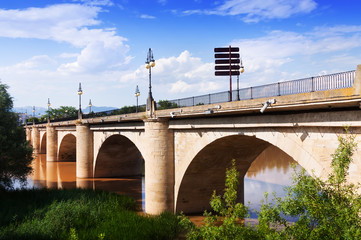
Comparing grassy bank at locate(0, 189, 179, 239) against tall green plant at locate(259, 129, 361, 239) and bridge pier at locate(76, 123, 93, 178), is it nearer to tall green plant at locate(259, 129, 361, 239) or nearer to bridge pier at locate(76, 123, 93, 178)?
tall green plant at locate(259, 129, 361, 239)

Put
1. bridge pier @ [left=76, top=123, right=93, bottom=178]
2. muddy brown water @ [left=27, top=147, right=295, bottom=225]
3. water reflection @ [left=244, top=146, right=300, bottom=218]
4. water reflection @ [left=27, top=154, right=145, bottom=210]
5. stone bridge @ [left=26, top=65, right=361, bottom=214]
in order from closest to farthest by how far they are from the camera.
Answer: stone bridge @ [left=26, top=65, right=361, bottom=214] < water reflection @ [left=244, top=146, right=300, bottom=218] < muddy brown water @ [left=27, top=147, right=295, bottom=225] < water reflection @ [left=27, top=154, right=145, bottom=210] < bridge pier @ [left=76, top=123, right=93, bottom=178]

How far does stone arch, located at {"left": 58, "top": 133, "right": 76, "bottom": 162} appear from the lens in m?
50.8

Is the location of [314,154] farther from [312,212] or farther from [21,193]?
[21,193]

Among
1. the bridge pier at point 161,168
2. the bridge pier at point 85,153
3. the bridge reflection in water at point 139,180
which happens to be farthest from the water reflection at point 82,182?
the bridge pier at point 161,168

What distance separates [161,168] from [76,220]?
6.03m

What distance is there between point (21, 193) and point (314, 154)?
19.7m

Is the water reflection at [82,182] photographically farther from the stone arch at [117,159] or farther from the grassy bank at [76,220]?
the grassy bank at [76,220]

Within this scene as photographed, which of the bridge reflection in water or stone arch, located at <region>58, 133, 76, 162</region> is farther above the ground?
stone arch, located at <region>58, 133, 76, 162</region>

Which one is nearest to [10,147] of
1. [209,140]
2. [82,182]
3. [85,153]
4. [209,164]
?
[82,182]

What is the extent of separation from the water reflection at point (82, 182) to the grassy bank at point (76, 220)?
603 cm

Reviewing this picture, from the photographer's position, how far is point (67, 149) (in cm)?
5256

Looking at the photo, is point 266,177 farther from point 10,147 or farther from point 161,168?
point 10,147

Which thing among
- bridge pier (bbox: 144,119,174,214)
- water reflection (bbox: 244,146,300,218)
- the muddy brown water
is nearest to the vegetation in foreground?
bridge pier (bbox: 144,119,174,214)

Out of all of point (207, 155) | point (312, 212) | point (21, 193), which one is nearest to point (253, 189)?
point (207, 155)
